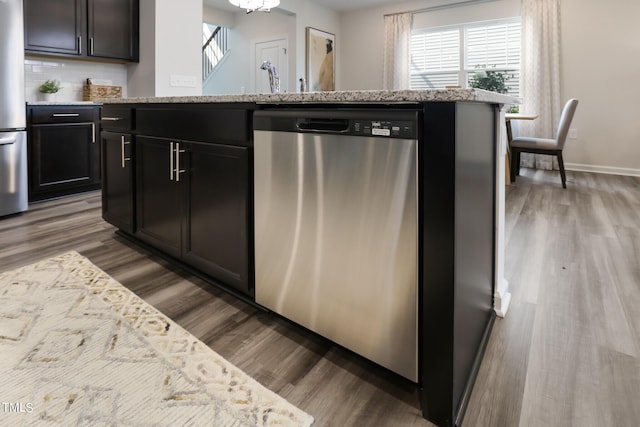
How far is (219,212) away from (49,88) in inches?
129

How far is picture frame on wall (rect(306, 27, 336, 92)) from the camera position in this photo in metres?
6.52

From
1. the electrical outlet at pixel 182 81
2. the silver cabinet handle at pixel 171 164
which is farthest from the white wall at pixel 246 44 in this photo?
the silver cabinet handle at pixel 171 164

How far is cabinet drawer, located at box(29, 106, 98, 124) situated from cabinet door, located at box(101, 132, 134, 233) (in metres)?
1.35

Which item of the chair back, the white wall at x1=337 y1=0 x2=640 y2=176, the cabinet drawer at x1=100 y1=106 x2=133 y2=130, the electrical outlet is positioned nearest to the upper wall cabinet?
the electrical outlet

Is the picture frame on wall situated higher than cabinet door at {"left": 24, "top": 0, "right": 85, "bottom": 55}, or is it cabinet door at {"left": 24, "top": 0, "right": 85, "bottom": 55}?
the picture frame on wall

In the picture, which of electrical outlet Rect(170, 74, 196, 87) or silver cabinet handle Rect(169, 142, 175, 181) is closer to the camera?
silver cabinet handle Rect(169, 142, 175, 181)

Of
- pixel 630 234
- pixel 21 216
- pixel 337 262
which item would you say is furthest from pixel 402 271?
pixel 21 216

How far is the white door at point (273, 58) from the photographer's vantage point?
6555 millimetres

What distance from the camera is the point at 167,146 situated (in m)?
1.90

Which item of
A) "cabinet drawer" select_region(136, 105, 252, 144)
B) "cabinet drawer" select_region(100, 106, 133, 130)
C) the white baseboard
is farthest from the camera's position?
the white baseboard

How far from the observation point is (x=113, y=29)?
13.0 feet

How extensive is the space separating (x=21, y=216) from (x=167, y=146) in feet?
6.52
